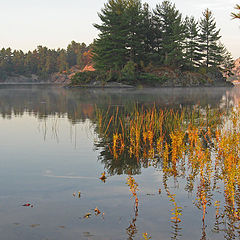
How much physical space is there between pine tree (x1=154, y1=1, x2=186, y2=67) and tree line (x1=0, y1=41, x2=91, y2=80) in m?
83.9

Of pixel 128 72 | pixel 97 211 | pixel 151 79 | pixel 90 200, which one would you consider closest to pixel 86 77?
pixel 128 72

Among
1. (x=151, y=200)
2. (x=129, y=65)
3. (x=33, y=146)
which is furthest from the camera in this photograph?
(x=129, y=65)

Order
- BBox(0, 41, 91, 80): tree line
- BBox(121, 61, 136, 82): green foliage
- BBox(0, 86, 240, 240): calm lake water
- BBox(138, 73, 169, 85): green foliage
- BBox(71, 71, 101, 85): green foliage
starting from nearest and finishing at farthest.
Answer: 1. BBox(0, 86, 240, 240): calm lake water
2. BBox(121, 61, 136, 82): green foliage
3. BBox(138, 73, 169, 85): green foliage
4. BBox(71, 71, 101, 85): green foliage
5. BBox(0, 41, 91, 80): tree line

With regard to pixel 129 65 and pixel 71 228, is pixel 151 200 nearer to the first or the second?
pixel 71 228

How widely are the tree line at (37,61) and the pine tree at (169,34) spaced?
83929 mm

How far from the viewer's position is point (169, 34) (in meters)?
61.7

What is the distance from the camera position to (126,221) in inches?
174

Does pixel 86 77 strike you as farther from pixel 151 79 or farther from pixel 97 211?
pixel 97 211

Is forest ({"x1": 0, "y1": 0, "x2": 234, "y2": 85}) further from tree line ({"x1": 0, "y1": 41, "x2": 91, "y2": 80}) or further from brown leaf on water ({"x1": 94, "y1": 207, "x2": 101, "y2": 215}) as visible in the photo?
tree line ({"x1": 0, "y1": 41, "x2": 91, "y2": 80})

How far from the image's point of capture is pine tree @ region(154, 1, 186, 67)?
58.7 m

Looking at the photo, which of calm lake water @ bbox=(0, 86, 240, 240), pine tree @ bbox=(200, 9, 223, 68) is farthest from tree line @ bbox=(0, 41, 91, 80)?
calm lake water @ bbox=(0, 86, 240, 240)

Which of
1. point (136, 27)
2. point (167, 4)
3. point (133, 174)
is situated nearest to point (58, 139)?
point (133, 174)

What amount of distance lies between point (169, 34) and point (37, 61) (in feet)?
358

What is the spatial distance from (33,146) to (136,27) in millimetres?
53576
